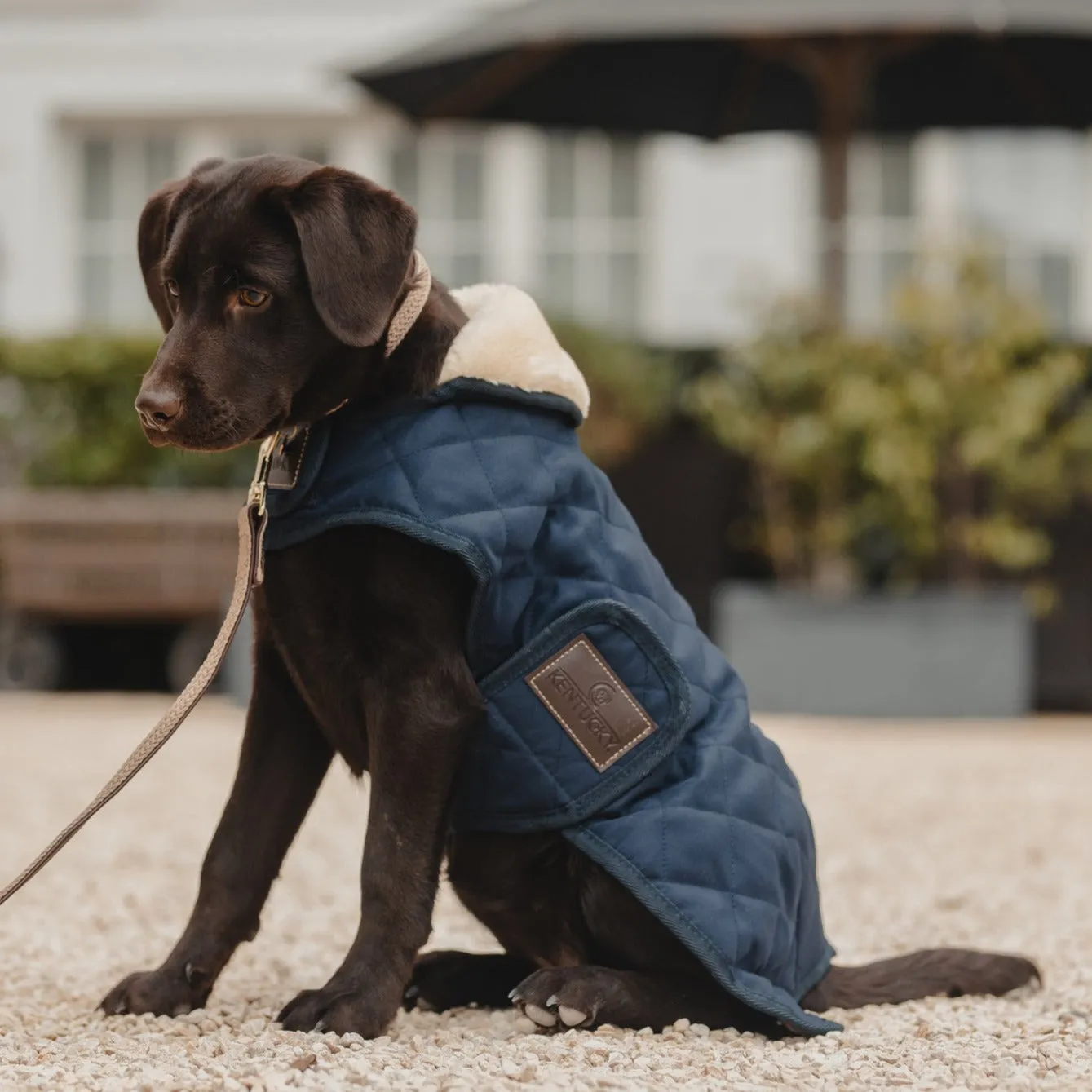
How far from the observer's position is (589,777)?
2.42m

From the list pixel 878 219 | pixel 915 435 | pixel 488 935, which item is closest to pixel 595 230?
pixel 878 219

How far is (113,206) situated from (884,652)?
→ 6.04 meters

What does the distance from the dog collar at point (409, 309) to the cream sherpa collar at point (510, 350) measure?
7 centimetres

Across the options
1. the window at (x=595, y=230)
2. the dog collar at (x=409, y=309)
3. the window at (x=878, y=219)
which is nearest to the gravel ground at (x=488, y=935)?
the dog collar at (x=409, y=309)

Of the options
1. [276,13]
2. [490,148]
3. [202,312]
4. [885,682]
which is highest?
[276,13]

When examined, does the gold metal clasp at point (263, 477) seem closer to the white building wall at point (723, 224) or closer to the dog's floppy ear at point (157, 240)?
the dog's floppy ear at point (157, 240)

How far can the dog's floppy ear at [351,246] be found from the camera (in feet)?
7.47

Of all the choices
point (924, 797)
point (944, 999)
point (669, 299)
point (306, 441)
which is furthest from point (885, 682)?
point (306, 441)

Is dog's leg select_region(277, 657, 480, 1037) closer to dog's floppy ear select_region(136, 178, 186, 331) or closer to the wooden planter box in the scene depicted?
dog's floppy ear select_region(136, 178, 186, 331)

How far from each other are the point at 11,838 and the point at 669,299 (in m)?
6.40

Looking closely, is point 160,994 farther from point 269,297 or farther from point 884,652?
point 884,652

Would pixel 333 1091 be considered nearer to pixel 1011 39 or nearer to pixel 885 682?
pixel 885 682

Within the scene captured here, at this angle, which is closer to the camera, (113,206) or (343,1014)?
(343,1014)

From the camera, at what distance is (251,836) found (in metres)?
2.53
